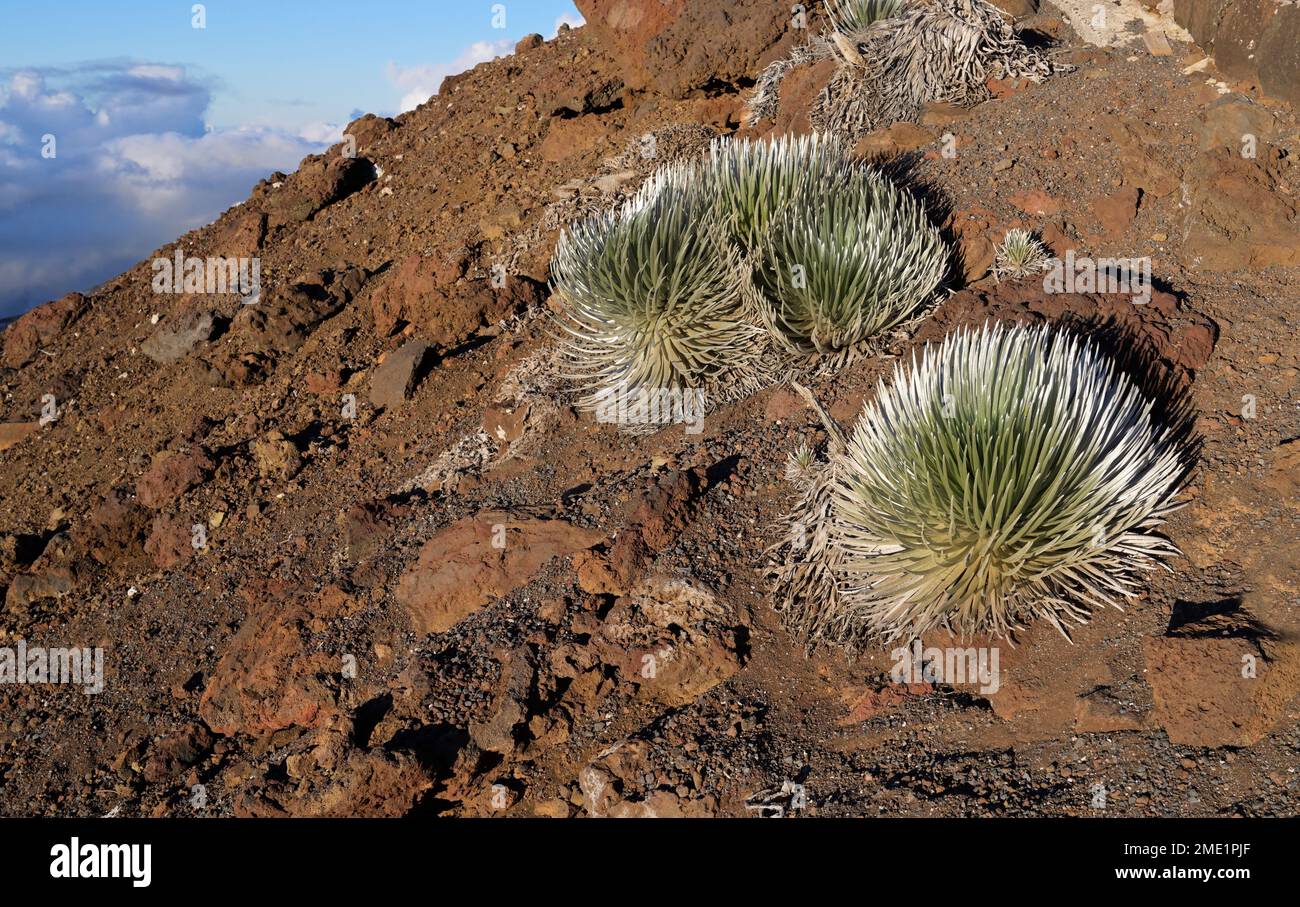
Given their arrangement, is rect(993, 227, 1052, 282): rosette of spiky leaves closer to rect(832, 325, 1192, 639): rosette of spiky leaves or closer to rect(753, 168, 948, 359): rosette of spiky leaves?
rect(753, 168, 948, 359): rosette of spiky leaves

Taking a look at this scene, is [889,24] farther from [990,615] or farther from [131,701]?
[131,701]

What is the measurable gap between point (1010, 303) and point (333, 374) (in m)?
5.54

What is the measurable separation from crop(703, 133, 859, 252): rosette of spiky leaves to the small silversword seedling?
2.35 metres

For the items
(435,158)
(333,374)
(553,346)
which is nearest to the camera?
(553,346)

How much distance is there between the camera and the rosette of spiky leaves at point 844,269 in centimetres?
557

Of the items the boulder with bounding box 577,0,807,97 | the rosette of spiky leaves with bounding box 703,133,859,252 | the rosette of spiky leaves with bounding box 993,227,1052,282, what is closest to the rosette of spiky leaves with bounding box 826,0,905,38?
the boulder with bounding box 577,0,807,97

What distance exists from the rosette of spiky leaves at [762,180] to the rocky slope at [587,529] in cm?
96

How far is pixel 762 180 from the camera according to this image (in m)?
6.27

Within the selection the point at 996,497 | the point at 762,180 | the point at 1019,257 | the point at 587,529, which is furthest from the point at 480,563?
the point at 1019,257

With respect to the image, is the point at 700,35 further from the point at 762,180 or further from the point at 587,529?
the point at 587,529

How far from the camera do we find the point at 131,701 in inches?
242

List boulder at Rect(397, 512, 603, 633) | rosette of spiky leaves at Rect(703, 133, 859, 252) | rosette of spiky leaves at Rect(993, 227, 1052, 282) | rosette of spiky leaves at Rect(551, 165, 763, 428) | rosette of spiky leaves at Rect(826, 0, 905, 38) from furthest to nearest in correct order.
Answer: rosette of spiky leaves at Rect(826, 0, 905, 38)
rosette of spiky leaves at Rect(703, 133, 859, 252)
rosette of spiky leaves at Rect(551, 165, 763, 428)
rosette of spiky leaves at Rect(993, 227, 1052, 282)
boulder at Rect(397, 512, 603, 633)

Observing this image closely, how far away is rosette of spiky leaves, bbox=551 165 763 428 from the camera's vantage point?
6016 millimetres
